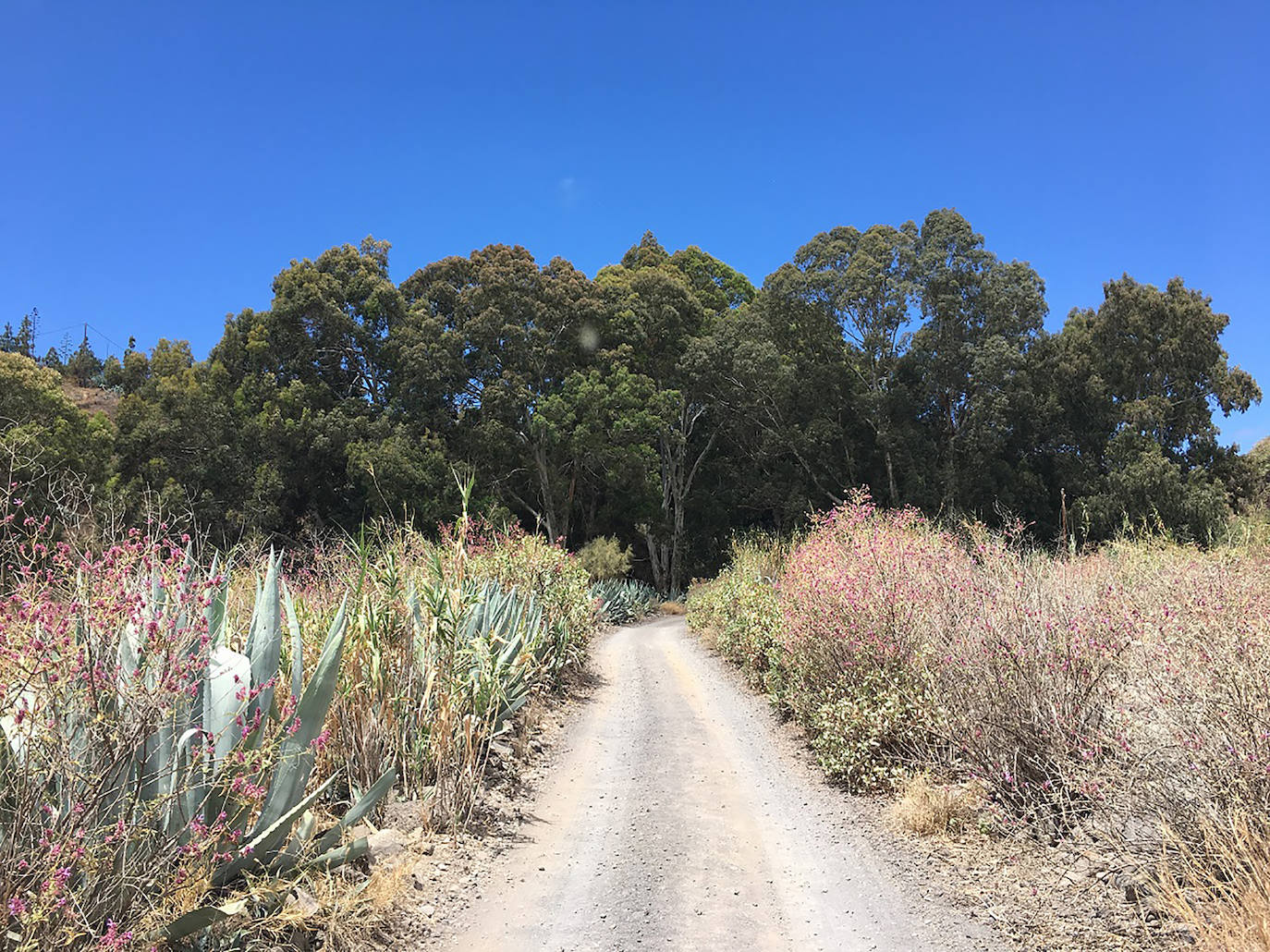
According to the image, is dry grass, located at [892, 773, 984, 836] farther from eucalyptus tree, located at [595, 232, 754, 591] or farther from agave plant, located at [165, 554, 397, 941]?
eucalyptus tree, located at [595, 232, 754, 591]

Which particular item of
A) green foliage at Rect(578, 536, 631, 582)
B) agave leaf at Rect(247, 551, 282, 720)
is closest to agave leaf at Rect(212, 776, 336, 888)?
agave leaf at Rect(247, 551, 282, 720)

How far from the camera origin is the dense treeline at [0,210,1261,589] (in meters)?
22.8

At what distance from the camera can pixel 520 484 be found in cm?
2752

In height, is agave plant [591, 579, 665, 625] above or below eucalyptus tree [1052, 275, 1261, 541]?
below

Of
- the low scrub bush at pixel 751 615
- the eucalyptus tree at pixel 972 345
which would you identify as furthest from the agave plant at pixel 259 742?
the eucalyptus tree at pixel 972 345

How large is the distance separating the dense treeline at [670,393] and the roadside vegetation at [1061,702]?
16444mm

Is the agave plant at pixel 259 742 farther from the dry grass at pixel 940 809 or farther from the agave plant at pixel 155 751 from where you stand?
the dry grass at pixel 940 809

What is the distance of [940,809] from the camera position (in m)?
4.59

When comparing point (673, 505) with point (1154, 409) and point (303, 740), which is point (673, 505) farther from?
point (303, 740)

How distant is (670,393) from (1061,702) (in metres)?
21.9

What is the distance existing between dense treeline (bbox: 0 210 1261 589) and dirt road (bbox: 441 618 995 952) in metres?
16.1

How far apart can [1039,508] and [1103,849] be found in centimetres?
2459

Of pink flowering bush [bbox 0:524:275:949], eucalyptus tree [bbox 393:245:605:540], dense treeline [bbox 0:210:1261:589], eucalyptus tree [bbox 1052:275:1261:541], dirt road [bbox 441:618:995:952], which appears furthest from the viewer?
eucalyptus tree [bbox 393:245:605:540]

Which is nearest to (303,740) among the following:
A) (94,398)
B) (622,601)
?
(622,601)
